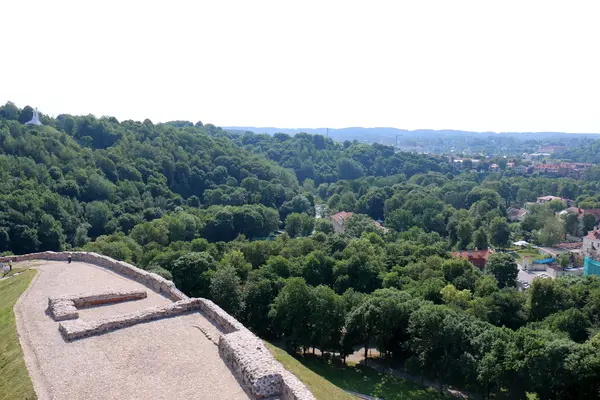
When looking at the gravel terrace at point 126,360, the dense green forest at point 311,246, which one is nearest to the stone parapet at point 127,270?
the gravel terrace at point 126,360

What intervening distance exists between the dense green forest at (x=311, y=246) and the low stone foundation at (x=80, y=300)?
8819mm

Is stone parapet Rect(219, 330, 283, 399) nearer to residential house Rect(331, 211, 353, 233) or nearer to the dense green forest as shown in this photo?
the dense green forest

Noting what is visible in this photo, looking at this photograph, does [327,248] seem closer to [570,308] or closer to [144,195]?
[570,308]

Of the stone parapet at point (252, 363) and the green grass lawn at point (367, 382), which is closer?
the stone parapet at point (252, 363)

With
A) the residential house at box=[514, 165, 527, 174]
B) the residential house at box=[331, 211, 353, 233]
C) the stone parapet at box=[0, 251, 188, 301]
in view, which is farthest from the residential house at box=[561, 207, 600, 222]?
the stone parapet at box=[0, 251, 188, 301]

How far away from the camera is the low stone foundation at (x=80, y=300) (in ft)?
64.8

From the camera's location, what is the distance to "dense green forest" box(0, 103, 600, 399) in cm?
2620

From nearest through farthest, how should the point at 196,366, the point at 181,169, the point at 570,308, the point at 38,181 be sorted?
the point at 196,366 < the point at 570,308 < the point at 38,181 < the point at 181,169

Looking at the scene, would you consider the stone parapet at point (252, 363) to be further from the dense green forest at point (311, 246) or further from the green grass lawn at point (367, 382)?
the dense green forest at point (311, 246)

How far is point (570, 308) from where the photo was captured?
31.3 m

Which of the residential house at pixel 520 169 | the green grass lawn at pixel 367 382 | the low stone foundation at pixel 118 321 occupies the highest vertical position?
the low stone foundation at pixel 118 321

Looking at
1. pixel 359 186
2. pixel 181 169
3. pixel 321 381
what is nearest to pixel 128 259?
pixel 321 381

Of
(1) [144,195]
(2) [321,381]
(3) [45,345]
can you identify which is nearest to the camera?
(3) [45,345]

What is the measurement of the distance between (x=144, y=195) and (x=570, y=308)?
57933mm
